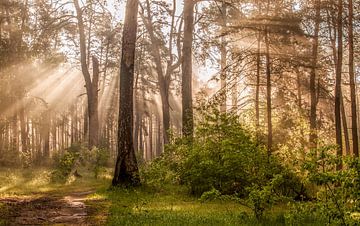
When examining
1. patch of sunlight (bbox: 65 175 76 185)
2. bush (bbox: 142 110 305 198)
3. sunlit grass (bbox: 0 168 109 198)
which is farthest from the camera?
patch of sunlight (bbox: 65 175 76 185)

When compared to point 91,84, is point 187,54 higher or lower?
higher

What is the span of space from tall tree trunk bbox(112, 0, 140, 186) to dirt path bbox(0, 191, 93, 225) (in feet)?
10.1

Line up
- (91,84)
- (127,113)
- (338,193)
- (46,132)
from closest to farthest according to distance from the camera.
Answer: (338,193)
(127,113)
(91,84)
(46,132)

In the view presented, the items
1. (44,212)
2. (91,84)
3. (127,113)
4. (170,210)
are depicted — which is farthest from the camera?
(91,84)

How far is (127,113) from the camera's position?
16.6 metres

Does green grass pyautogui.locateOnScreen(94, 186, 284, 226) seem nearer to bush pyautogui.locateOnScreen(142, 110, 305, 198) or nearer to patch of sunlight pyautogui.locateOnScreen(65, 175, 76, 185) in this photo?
bush pyautogui.locateOnScreen(142, 110, 305, 198)

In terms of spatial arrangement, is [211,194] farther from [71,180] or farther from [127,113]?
[71,180]

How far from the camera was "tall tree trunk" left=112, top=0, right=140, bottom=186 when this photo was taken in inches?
630

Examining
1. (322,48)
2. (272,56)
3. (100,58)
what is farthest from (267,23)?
(100,58)

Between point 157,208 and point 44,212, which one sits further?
point 157,208

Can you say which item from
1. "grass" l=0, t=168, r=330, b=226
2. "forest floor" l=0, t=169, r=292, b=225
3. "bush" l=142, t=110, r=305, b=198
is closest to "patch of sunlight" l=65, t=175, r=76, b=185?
"grass" l=0, t=168, r=330, b=226

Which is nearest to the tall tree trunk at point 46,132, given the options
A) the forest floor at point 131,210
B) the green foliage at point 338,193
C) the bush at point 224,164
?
the forest floor at point 131,210

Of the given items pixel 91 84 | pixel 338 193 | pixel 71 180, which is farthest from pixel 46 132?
pixel 338 193

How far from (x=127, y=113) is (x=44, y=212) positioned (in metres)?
6.52
